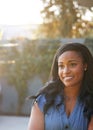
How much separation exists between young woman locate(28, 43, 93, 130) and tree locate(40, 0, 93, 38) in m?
8.10

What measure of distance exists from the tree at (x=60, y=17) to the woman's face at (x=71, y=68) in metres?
8.13

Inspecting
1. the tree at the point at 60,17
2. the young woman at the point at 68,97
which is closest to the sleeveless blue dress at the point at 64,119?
the young woman at the point at 68,97

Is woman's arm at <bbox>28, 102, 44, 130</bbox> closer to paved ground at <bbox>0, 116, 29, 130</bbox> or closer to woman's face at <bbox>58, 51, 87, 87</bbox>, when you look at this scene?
woman's face at <bbox>58, 51, 87, 87</bbox>

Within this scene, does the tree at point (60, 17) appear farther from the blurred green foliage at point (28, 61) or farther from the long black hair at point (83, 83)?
the long black hair at point (83, 83)

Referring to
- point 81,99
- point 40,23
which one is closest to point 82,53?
point 81,99

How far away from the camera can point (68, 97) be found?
5.99ft

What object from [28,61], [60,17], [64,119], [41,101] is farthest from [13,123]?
[64,119]

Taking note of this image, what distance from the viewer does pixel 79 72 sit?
71.2 inches

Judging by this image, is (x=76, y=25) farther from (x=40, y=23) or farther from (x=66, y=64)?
(x=66, y=64)

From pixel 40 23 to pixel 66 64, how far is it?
27.6ft

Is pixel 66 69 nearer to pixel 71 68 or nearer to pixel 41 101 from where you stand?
pixel 71 68

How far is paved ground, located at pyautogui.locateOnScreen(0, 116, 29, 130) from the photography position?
6.46m

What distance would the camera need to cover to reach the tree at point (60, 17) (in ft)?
33.1

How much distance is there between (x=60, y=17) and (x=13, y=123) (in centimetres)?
442
